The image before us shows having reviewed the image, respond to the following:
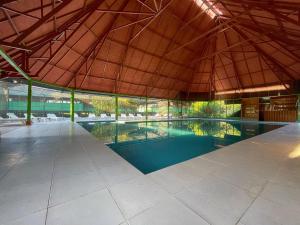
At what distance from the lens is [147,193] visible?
82.5 inches

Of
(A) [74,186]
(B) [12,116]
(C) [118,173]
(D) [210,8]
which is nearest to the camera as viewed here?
(A) [74,186]

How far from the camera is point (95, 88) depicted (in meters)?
16.2

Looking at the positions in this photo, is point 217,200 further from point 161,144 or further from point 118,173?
point 161,144

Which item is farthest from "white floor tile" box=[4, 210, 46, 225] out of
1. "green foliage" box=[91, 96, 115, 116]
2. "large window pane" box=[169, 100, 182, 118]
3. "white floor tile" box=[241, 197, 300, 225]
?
"large window pane" box=[169, 100, 182, 118]

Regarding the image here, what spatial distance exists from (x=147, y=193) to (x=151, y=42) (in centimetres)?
1376

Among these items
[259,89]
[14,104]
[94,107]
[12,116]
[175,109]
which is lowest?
[12,116]

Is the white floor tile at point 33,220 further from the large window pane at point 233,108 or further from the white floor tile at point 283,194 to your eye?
the large window pane at point 233,108

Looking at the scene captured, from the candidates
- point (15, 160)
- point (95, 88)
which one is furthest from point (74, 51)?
point (15, 160)

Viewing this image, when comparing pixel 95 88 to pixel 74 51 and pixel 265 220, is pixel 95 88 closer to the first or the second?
pixel 74 51

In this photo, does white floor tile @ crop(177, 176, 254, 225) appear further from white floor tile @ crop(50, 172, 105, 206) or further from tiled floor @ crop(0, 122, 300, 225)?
white floor tile @ crop(50, 172, 105, 206)

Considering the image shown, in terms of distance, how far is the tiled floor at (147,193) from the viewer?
1.61 metres

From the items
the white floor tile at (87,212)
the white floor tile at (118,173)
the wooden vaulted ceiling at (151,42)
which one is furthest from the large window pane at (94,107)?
the white floor tile at (87,212)

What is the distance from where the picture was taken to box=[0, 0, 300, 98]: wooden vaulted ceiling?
6.94 m

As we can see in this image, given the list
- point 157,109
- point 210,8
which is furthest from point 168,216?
point 157,109
